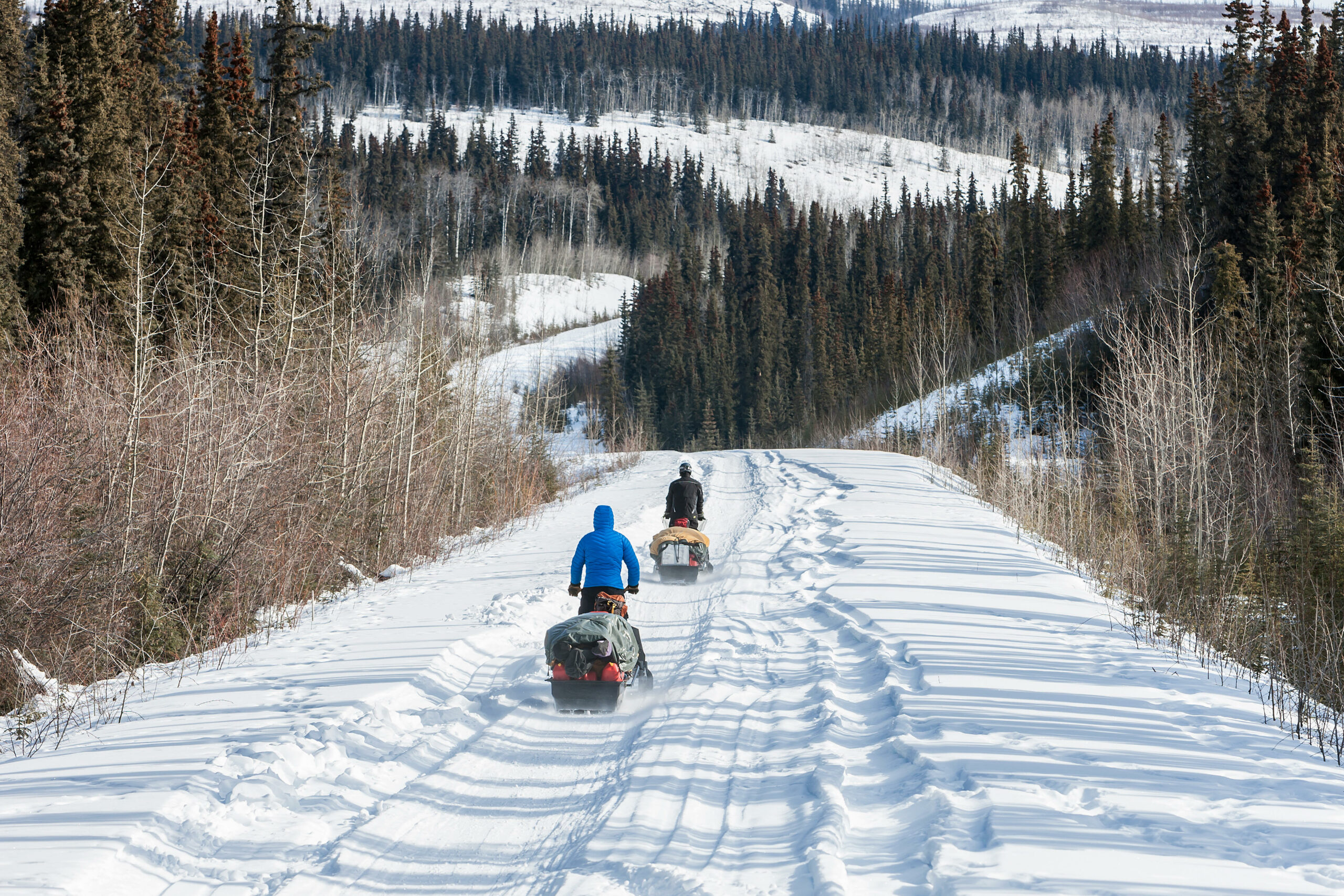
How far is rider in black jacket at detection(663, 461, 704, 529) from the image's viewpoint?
1384cm

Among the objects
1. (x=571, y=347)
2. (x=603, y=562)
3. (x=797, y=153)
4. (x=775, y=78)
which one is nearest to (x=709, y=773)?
(x=603, y=562)

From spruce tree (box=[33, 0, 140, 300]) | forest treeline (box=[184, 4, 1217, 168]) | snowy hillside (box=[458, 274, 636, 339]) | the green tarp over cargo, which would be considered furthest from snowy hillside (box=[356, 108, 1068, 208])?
the green tarp over cargo

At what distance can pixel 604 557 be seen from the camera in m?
8.40

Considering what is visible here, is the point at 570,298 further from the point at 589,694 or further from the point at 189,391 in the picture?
the point at 589,694

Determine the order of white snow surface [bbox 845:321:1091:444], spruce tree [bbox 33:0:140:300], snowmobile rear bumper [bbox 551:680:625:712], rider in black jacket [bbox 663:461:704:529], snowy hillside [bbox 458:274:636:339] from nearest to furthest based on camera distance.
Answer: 1. snowmobile rear bumper [bbox 551:680:625:712]
2. rider in black jacket [bbox 663:461:704:529]
3. spruce tree [bbox 33:0:140:300]
4. white snow surface [bbox 845:321:1091:444]
5. snowy hillside [bbox 458:274:636:339]

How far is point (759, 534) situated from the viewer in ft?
51.0

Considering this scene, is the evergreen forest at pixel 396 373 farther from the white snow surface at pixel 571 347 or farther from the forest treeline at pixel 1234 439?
the white snow surface at pixel 571 347

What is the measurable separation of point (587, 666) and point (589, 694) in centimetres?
22

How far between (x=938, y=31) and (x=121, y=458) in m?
216

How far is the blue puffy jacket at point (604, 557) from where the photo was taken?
8336 mm

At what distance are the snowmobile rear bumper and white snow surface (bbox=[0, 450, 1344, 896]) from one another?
12cm

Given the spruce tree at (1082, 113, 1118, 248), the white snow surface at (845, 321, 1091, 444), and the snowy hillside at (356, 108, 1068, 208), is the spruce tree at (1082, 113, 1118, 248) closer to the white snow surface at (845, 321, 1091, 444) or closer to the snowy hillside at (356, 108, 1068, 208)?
the white snow surface at (845, 321, 1091, 444)

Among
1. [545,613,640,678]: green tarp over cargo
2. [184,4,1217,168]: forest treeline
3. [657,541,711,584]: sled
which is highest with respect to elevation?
[184,4,1217,168]: forest treeline

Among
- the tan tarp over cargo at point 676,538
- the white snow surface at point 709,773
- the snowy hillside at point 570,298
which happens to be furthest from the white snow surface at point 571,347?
the white snow surface at point 709,773
